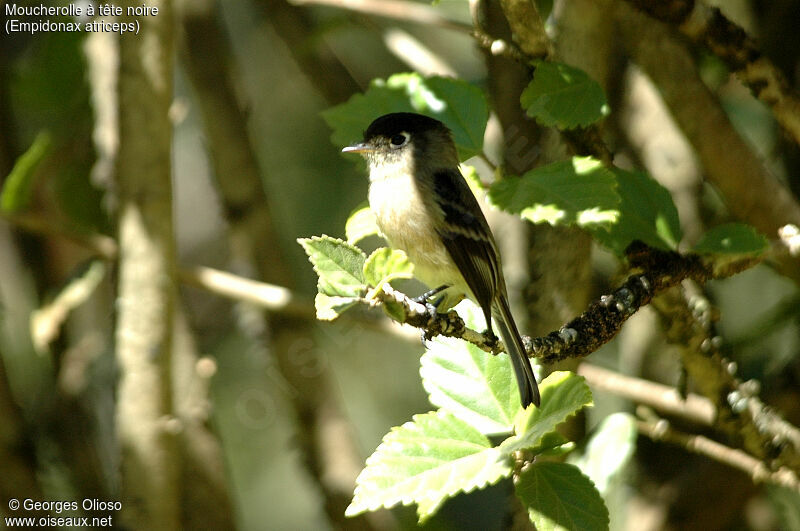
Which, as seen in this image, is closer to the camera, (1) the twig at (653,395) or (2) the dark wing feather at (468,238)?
(2) the dark wing feather at (468,238)

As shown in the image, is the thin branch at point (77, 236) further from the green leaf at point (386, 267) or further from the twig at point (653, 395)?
the green leaf at point (386, 267)

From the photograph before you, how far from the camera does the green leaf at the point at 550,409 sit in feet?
4.39

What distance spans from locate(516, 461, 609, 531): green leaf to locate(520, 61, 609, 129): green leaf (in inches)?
24.8

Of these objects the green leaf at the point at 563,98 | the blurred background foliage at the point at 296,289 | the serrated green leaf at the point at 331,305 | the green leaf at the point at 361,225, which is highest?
the green leaf at the point at 563,98

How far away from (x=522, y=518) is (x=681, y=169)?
155 cm

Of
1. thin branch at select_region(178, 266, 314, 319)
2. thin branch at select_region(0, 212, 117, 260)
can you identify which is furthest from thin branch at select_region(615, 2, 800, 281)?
thin branch at select_region(0, 212, 117, 260)

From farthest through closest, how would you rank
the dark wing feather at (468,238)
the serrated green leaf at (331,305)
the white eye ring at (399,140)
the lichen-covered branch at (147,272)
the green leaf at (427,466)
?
1. the white eye ring at (399,140)
2. the lichen-covered branch at (147,272)
3. the dark wing feather at (468,238)
4. the green leaf at (427,466)
5. the serrated green leaf at (331,305)

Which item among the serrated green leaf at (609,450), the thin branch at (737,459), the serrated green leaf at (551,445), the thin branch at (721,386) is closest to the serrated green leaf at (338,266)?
the serrated green leaf at (551,445)

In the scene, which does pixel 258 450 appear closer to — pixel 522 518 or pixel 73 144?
pixel 73 144

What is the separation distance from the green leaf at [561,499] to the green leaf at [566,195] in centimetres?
44

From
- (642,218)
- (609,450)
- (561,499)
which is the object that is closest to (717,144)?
(642,218)

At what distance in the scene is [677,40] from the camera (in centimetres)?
239

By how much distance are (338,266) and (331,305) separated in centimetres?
6

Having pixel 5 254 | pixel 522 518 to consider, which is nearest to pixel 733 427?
pixel 522 518
